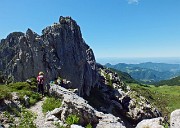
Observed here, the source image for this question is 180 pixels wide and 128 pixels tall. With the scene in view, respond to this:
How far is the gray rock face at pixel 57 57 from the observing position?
A: 9119 centimetres

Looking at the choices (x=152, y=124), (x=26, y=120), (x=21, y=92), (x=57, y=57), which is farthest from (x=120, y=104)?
(x=152, y=124)

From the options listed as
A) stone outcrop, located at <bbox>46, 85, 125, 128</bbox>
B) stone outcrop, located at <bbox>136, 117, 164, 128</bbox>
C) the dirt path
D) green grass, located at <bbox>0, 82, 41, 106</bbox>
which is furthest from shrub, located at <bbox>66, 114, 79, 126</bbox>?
green grass, located at <bbox>0, 82, 41, 106</bbox>

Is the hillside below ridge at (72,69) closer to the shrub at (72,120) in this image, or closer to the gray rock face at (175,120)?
the shrub at (72,120)

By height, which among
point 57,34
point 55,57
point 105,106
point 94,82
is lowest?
point 105,106

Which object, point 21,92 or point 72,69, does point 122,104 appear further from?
point 21,92

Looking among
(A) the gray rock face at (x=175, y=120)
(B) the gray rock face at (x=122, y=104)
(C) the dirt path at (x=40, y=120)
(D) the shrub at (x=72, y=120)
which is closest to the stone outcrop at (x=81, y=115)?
(C) the dirt path at (x=40, y=120)

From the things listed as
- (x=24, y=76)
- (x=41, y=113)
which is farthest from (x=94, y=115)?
(x=24, y=76)

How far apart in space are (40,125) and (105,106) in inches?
2907

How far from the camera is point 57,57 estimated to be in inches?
3952

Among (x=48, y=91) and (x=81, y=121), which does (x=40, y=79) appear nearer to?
(x=48, y=91)

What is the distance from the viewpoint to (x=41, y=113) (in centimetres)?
2858

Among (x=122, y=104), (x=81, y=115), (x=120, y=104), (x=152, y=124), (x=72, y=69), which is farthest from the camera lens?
(x=122, y=104)

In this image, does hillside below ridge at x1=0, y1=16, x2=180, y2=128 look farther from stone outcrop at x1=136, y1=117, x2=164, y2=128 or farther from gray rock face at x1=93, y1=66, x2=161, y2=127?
stone outcrop at x1=136, y1=117, x2=164, y2=128

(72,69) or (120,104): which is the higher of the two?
(72,69)
